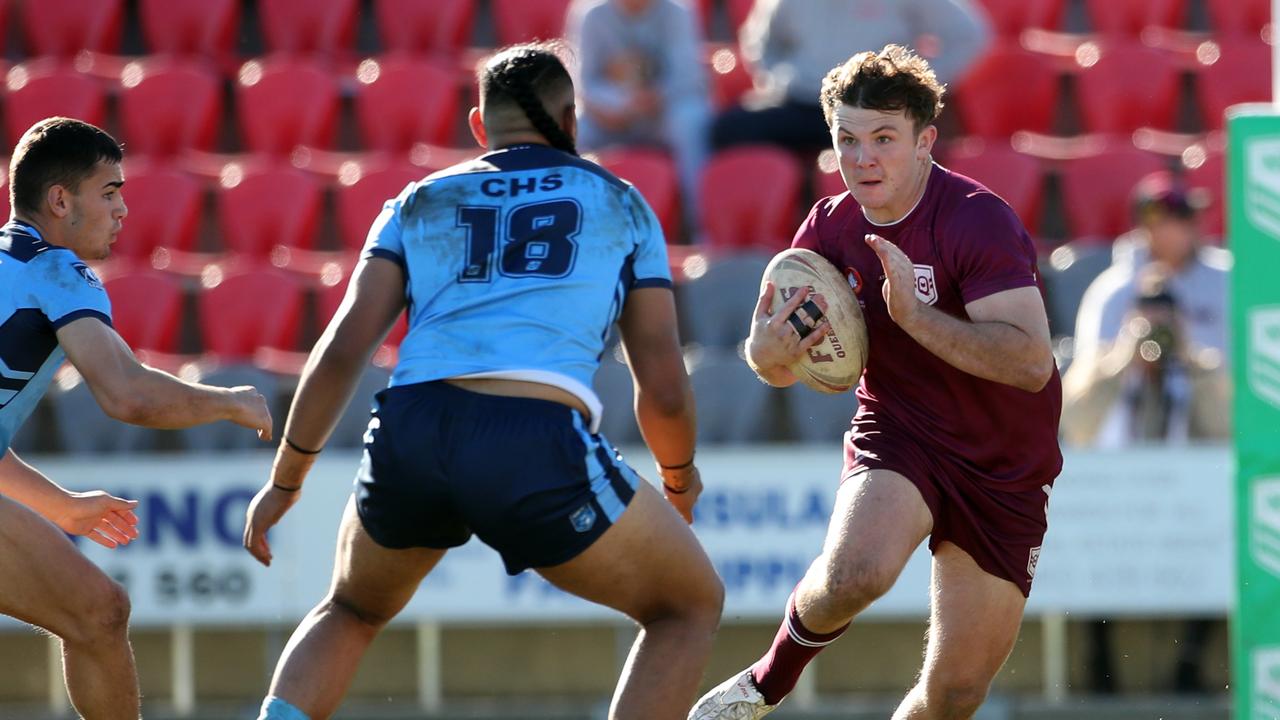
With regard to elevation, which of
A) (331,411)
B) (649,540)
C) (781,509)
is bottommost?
(781,509)

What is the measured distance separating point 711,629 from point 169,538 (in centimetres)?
438

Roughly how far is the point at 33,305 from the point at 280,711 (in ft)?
3.97

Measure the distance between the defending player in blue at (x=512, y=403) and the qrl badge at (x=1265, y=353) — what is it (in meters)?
2.04

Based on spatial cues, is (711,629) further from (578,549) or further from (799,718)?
(799,718)

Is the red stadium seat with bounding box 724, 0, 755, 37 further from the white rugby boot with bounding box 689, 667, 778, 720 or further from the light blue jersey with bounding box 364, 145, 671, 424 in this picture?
the light blue jersey with bounding box 364, 145, 671, 424

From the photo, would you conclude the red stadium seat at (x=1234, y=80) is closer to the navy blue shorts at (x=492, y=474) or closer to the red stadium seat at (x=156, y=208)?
the red stadium seat at (x=156, y=208)

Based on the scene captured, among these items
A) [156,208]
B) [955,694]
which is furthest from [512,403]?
[156,208]

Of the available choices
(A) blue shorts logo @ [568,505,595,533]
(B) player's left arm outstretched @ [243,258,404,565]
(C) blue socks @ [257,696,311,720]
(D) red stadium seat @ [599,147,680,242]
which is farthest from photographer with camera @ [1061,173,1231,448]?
(C) blue socks @ [257,696,311,720]

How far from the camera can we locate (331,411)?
4484 millimetres

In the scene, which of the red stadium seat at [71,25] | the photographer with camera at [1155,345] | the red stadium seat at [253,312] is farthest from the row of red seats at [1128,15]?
the red stadium seat at [71,25]

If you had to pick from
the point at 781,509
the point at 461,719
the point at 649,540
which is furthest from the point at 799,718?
the point at 649,540

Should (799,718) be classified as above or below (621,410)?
below

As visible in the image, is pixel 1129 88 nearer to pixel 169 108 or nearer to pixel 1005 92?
pixel 1005 92

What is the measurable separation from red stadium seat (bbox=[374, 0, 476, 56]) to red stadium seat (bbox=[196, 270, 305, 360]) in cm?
265
